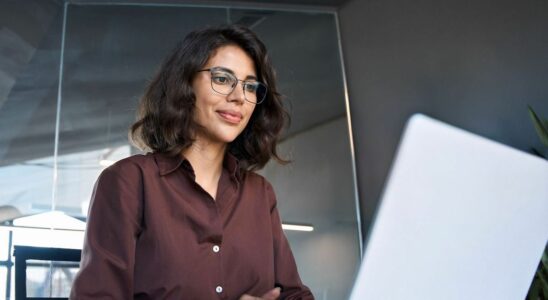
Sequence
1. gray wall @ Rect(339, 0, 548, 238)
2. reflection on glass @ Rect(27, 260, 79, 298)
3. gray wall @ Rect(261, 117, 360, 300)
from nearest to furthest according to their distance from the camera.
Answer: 1. gray wall @ Rect(339, 0, 548, 238)
2. reflection on glass @ Rect(27, 260, 79, 298)
3. gray wall @ Rect(261, 117, 360, 300)

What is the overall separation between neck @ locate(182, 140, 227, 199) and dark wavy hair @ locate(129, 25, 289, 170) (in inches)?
1.3

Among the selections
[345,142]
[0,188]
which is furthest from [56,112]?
[345,142]

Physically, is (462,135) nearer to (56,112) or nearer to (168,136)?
(168,136)

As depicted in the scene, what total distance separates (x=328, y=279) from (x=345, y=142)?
3.37 feet

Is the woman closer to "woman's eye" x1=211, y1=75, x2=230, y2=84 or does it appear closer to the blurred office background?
"woman's eye" x1=211, y1=75, x2=230, y2=84

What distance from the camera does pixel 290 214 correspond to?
16.2ft

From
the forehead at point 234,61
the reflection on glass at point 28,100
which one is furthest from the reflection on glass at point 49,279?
the forehead at point 234,61

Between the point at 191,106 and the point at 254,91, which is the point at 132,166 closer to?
the point at 191,106

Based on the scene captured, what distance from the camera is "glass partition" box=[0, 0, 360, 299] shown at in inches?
178

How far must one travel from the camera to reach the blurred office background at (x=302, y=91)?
417 centimetres

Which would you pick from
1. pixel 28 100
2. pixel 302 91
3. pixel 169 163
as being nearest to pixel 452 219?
pixel 169 163

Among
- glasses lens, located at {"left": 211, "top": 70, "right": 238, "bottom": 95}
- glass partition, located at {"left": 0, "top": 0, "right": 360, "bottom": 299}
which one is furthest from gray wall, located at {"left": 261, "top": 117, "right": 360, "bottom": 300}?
glasses lens, located at {"left": 211, "top": 70, "right": 238, "bottom": 95}

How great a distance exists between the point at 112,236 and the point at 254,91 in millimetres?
449

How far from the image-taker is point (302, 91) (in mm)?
5234
